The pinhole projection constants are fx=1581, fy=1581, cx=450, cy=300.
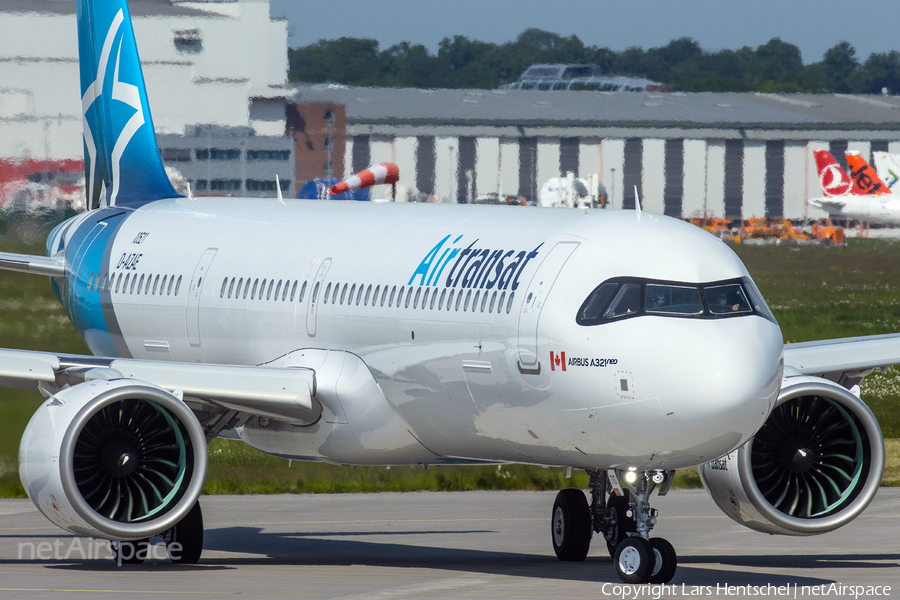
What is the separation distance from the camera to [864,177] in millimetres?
109500

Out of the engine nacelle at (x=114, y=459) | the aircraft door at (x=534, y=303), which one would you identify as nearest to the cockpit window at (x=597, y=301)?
the aircraft door at (x=534, y=303)

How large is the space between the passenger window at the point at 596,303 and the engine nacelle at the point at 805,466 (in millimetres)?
3276

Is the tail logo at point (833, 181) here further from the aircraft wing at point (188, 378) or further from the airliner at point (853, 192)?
the aircraft wing at point (188, 378)

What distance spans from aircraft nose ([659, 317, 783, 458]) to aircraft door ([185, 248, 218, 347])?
9400 millimetres

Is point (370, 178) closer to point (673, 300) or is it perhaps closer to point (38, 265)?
point (38, 265)

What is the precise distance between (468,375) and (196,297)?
6566 mm

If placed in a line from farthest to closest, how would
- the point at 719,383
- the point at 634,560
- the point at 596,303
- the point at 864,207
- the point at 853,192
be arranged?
the point at 864,207, the point at 853,192, the point at 634,560, the point at 596,303, the point at 719,383

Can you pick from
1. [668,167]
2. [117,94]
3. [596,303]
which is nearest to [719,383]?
[596,303]

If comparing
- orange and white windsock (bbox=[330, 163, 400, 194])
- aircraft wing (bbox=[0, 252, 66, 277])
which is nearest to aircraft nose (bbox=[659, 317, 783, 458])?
orange and white windsock (bbox=[330, 163, 400, 194])

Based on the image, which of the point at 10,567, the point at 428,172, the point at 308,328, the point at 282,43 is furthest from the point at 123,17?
the point at 428,172

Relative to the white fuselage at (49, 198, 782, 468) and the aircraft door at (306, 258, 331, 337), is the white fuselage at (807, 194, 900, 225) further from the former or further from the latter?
the aircraft door at (306, 258, 331, 337)

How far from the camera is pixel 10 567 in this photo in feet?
64.7

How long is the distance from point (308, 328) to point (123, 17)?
974cm

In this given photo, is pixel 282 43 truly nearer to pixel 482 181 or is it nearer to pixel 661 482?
pixel 482 181
